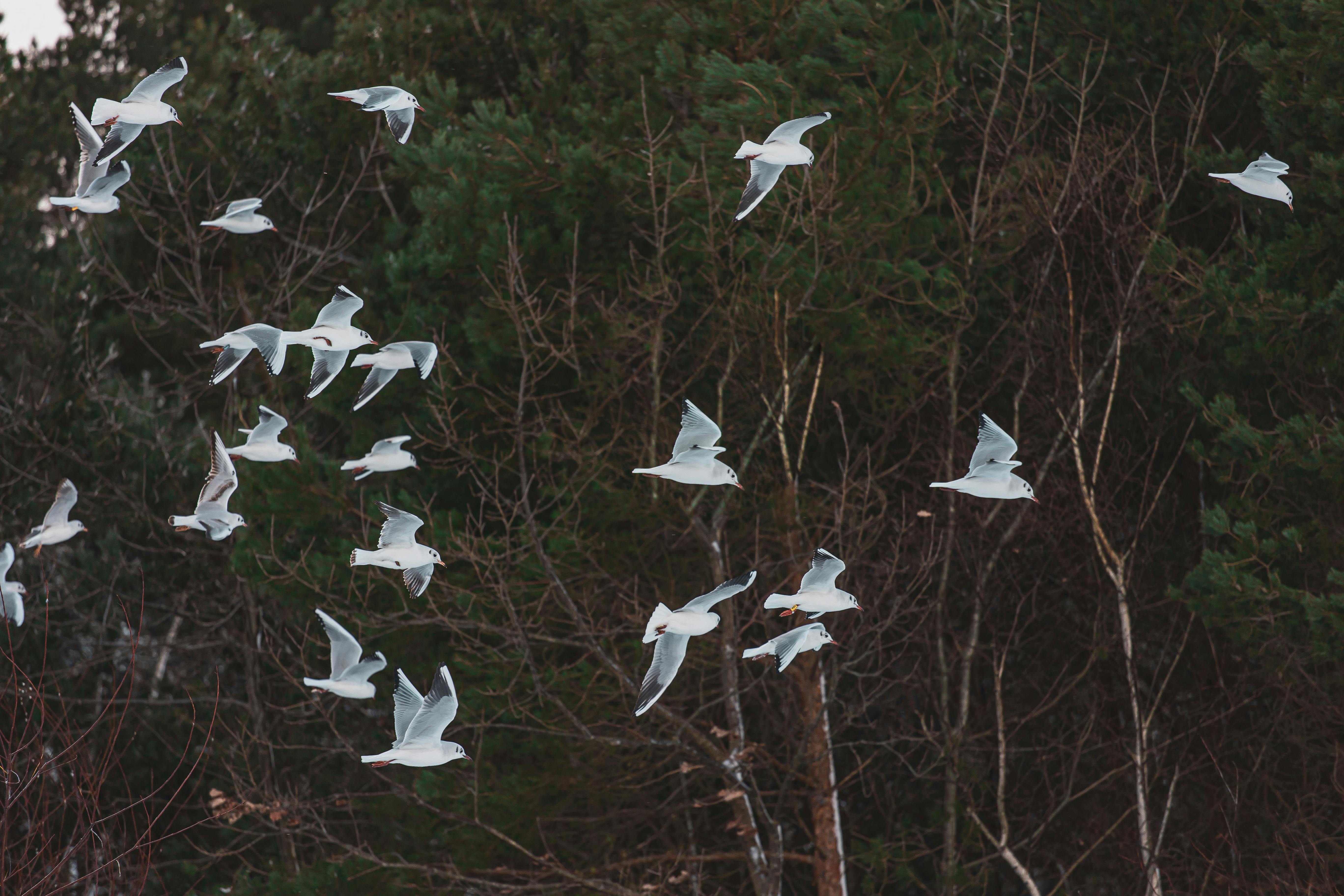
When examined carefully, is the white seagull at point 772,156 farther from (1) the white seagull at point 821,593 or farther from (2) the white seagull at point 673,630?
(2) the white seagull at point 673,630

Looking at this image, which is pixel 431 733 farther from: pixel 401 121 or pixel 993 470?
pixel 401 121

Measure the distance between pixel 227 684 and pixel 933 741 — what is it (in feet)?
24.1

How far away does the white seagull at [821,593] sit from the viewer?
7082mm

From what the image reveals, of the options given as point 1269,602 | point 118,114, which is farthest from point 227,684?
point 1269,602

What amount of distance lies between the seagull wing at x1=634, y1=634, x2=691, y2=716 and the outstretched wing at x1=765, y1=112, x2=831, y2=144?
238 centimetres

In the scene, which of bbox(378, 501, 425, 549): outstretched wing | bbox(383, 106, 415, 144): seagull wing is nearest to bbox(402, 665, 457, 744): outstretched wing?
bbox(378, 501, 425, 549): outstretched wing

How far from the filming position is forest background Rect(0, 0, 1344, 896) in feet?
33.9

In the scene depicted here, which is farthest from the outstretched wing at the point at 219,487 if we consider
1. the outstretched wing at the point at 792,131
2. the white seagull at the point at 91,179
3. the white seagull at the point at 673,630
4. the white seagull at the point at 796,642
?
the outstretched wing at the point at 792,131

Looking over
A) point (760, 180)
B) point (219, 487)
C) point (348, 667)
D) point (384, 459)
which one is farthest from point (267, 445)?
point (760, 180)

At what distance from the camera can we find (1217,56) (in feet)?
36.3

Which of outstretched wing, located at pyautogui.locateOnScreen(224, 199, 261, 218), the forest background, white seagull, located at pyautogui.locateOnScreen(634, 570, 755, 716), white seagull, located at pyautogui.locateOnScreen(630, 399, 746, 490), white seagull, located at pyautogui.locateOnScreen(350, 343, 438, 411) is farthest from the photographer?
the forest background

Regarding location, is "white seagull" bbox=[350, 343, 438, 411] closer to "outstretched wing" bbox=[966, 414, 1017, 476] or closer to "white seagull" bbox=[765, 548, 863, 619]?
"white seagull" bbox=[765, 548, 863, 619]

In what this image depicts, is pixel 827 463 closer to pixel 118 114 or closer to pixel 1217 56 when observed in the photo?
pixel 1217 56

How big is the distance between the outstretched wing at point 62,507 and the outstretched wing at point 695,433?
12.9 feet
